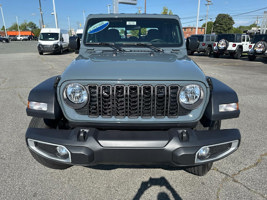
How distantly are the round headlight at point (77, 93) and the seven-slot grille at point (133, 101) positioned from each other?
0.18 ft

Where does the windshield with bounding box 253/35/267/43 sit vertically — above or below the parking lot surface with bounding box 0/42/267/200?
above

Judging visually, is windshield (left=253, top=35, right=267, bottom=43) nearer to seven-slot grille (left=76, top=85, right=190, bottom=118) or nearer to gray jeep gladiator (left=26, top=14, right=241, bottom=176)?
gray jeep gladiator (left=26, top=14, right=241, bottom=176)

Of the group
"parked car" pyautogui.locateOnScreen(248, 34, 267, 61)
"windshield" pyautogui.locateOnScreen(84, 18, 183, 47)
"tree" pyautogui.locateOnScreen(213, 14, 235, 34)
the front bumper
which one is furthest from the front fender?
"tree" pyautogui.locateOnScreen(213, 14, 235, 34)

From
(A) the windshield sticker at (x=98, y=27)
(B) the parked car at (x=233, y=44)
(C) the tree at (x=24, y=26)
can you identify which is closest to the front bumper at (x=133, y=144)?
(A) the windshield sticker at (x=98, y=27)

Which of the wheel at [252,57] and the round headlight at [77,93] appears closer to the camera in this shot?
the round headlight at [77,93]

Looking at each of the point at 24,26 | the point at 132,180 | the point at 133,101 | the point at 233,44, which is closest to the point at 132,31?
the point at 133,101

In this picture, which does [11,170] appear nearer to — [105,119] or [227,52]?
[105,119]

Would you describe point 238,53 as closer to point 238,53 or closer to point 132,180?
point 238,53

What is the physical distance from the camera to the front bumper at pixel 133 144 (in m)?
1.82

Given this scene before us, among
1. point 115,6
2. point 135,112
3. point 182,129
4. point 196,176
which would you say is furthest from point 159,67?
point 115,6

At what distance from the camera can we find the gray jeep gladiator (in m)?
1.84

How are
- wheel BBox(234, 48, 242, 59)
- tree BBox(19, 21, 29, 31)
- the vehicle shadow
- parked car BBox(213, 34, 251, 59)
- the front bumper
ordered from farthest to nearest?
1. tree BBox(19, 21, 29, 31)
2. wheel BBox(234, 48, 242, 59)
3. parked car BBox(213, 34, 251, 59)
4. the vehicle shadow
5. the front bumper

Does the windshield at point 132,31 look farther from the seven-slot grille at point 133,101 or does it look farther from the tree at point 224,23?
the tree at point 224,23

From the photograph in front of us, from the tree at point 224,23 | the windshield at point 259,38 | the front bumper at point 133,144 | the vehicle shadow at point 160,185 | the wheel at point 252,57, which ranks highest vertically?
the tree at point 224,23
